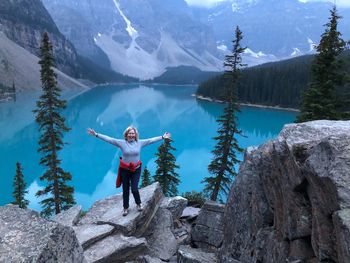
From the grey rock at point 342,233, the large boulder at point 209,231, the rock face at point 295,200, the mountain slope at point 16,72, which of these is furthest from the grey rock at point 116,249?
the mountain slope at point 16,72

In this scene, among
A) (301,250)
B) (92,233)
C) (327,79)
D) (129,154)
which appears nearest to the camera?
(301,250)

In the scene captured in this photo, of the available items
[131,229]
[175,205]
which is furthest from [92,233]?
[175,205]

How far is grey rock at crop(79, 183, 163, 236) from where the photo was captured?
11.9 metres

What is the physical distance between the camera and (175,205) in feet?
49.2

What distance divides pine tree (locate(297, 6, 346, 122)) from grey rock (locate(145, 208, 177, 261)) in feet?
42.3

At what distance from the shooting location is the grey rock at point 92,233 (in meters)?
11.2

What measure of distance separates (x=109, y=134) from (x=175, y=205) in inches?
2897

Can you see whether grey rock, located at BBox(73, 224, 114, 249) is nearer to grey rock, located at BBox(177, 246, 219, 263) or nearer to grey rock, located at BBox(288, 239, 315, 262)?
grey rock, located at BBox(177, 246, 219, 263)

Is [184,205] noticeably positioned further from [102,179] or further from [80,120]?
[80,120]

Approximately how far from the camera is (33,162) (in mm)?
58344

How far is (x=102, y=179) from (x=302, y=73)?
103322 millimetres

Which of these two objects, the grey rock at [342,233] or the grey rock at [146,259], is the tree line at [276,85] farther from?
the grey rock at [342,233]

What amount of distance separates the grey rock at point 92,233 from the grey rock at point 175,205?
3262mm

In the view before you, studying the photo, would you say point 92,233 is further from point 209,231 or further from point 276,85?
point 276,85
